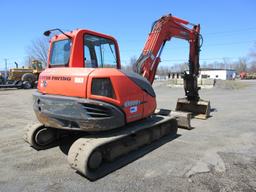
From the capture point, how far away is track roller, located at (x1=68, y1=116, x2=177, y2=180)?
4.34 m

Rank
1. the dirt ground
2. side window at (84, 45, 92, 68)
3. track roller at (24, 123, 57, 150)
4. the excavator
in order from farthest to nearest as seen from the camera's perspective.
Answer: track roller at (24, 123, 57, 150) → side window at (84, 45, 92, 68) → the excavator → the dirt ground

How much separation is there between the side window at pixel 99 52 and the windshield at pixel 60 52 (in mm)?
392

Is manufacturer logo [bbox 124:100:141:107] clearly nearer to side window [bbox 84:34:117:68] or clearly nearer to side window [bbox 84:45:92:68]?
side window [bbox 84:34:117:68]

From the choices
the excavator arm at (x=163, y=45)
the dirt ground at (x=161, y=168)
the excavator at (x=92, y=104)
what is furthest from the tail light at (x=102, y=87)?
the excavator arm at (x=163, y=45)

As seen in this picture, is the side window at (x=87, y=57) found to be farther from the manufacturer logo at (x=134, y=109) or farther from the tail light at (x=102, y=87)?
the manufacturer logo at (x=134, y=109)

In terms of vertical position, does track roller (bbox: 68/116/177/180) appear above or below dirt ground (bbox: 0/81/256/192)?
above

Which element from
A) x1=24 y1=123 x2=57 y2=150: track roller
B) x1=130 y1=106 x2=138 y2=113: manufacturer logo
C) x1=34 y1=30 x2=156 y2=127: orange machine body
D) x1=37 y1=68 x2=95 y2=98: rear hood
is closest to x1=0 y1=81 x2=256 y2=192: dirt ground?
x1=24 y1=123 x2=57 y2=150: track roller

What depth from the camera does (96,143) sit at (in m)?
4.43

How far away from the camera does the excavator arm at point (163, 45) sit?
7922 millimetres

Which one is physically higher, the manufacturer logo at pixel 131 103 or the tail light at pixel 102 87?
the tail light at pixel 102 87

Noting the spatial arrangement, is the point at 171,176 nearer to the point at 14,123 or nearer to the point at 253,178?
the point at 253,178

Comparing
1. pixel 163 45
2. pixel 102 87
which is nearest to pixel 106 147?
pixel 102 87

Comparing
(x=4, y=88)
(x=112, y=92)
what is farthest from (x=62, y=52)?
(x=4, y=88)

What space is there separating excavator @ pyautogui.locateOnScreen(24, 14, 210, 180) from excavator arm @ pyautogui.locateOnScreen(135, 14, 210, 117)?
6.57 ft
